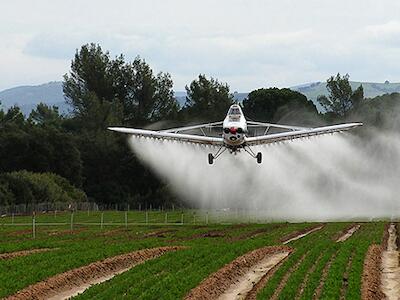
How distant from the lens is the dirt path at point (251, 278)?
27297 millimetres

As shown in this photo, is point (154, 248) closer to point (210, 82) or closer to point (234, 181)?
point (234, 181)

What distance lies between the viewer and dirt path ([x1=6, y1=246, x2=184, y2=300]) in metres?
26.4

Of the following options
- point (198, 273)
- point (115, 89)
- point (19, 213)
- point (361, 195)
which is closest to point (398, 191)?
point (361, 195)

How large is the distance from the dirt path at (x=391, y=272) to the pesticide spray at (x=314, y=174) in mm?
37066

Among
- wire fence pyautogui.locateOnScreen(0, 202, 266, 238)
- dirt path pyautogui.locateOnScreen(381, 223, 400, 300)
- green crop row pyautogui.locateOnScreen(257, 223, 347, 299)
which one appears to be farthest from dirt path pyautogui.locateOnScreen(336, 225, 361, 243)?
wire fence pyautogui.locateOnScreen(0, 202, 266, 238)

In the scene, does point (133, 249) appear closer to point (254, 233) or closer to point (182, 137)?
point (254, 233)

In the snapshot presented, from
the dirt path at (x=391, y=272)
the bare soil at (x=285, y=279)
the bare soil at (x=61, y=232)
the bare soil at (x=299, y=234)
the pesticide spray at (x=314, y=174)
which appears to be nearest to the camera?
the bare soil at (x=285, y=279)

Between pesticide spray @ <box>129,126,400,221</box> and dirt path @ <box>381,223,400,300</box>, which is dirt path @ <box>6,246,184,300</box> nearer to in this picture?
dirt path @ <box>381,223,400,300</box>

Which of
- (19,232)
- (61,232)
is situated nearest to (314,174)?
(61,232)

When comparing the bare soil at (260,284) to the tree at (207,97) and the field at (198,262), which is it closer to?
the field at (198,262)

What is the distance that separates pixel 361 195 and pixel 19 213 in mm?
36500

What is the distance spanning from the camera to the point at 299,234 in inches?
2035

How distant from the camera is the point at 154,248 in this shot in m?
39.8

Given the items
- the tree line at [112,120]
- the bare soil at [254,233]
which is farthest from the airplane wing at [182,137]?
the tree line at [112,120]
